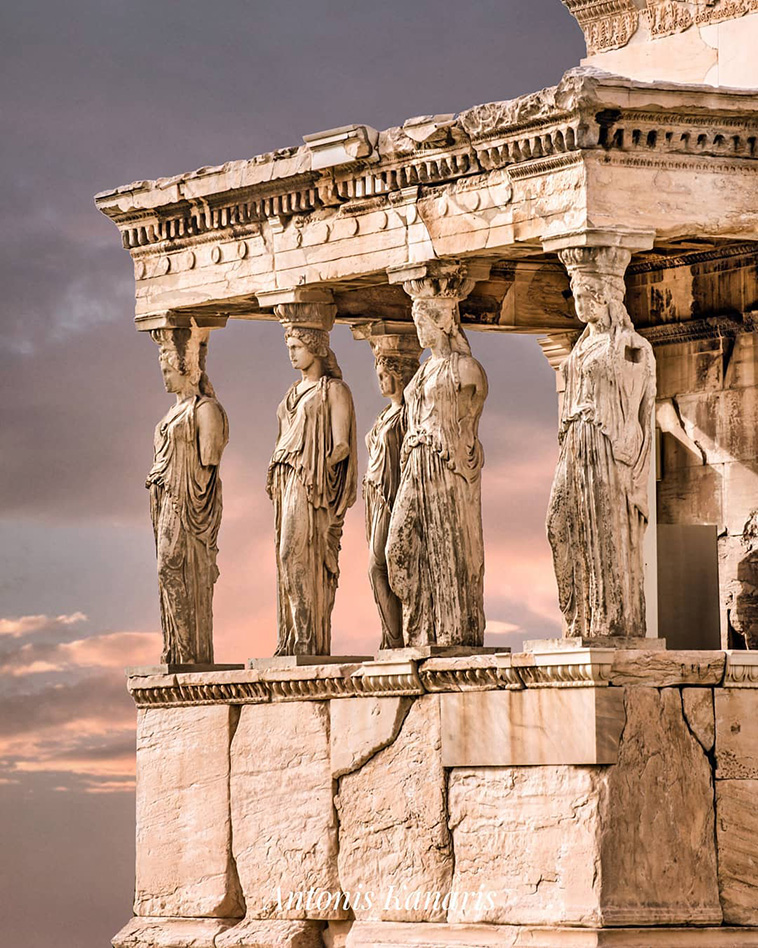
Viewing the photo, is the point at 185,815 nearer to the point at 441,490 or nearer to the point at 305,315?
the point at 441,490

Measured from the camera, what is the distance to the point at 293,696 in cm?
1734

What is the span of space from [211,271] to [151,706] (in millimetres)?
2607

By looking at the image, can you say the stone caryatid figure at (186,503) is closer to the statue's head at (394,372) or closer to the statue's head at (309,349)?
the statue's head at (309,349)

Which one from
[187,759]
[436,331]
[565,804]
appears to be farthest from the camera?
[187,759]

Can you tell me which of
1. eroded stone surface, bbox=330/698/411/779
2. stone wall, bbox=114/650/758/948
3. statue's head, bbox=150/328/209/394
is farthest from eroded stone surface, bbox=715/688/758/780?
statue's head, bbox=150/328/209/394

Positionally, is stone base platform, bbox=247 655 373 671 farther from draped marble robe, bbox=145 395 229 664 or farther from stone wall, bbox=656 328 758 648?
stone wall, bbox=656 328 758 648

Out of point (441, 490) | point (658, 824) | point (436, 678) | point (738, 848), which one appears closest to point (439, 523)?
point (441, 490)

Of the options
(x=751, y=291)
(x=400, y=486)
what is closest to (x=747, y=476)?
(x=751, y=291)

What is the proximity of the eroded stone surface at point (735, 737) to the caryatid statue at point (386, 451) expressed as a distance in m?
2.19

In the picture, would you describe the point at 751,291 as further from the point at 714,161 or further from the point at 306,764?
the point at 306,764

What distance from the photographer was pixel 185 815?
17.9 meters

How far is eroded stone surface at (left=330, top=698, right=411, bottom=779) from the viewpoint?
1666 centimetres

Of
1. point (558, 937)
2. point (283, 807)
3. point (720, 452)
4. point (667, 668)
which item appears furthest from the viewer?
point (720, 452)

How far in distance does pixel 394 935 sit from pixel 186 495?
3277 mm
